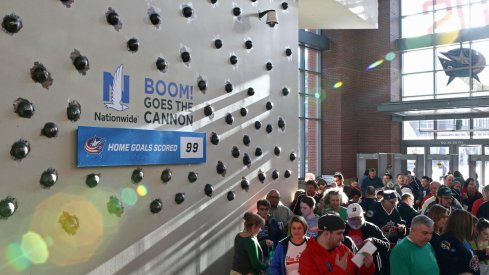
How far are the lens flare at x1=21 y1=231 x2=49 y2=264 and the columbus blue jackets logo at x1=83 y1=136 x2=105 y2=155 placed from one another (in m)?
0.97

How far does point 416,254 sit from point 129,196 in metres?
3.10

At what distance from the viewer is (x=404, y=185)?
11352 millimetres

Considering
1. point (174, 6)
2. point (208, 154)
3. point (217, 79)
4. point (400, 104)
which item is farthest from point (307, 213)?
point (400, 104)

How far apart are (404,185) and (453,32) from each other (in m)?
9.36

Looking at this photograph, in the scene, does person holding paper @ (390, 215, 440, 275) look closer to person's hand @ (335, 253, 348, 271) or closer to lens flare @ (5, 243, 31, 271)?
person's hand @ (335, 253, 348, 271)

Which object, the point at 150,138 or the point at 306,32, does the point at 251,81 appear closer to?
the point at 150,138

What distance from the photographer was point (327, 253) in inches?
153

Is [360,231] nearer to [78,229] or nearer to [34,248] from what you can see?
[78,229]

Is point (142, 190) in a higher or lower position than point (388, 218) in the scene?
higher

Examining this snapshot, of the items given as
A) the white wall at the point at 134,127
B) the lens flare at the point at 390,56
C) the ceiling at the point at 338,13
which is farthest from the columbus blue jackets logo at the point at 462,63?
the white wall at the point at 134,127

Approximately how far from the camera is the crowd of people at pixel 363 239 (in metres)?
3.92

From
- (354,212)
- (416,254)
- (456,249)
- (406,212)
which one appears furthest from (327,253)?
(406,212)

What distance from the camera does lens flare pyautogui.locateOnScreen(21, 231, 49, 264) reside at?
14.6 feet

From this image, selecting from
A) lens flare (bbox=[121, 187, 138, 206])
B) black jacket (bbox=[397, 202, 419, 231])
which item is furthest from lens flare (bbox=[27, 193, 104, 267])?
black jacket (bbox=[397, 202, 419, 231])
